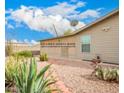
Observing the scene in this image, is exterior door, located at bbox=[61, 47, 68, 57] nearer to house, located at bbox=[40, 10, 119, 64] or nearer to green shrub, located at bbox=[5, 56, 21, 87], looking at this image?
house, located at bbox=[40, 10, 119, 64]

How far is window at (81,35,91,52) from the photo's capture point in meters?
10.1

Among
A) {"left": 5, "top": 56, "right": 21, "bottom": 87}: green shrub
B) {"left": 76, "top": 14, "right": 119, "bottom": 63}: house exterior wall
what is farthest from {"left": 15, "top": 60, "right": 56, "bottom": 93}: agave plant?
{"left": 76, "top": 14, "right": 119, "bottom": 63}: house exterior wall

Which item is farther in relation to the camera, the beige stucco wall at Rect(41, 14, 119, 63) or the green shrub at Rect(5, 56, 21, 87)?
the beige stucco wall at Rect(41, 14, 119, 63)

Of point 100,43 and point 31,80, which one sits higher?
point 100,43

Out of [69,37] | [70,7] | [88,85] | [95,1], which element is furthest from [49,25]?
[69,37]

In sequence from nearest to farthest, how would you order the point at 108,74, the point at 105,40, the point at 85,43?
the point at 108,74 < the point at 105,40 < the point at 85,43

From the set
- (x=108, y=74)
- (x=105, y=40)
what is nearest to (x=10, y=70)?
(x=108, y=74)

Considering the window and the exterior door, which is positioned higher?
the window

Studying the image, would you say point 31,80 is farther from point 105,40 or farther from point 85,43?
point 85,43

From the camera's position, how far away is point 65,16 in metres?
3.00

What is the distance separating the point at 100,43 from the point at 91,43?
1.80ft

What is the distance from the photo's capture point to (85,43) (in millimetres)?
10367
